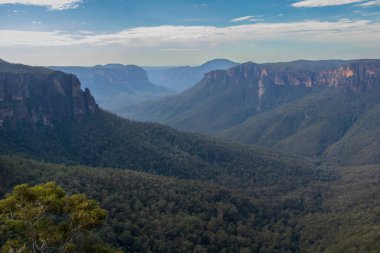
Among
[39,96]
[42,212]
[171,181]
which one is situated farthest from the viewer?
[39,96]

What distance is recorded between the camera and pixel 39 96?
4616 inches

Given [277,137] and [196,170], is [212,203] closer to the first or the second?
[196,170]

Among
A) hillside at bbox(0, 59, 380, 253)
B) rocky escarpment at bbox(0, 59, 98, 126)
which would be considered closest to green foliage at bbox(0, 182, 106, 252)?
hillside at bbox(0, 59, 380, 253)

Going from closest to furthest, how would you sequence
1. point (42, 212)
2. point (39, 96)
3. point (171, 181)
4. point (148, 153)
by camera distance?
point (42, 212) → point (171, 181) → point (148, 153) → point (39, 96)

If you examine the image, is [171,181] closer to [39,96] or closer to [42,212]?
[42,212]

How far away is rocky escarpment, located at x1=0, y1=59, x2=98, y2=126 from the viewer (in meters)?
108

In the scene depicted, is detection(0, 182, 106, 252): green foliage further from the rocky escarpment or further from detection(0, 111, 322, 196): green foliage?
the rocky escarpment

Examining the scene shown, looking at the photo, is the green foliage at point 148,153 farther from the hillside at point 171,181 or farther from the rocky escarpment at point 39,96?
the rocky escarpment at point 39,96

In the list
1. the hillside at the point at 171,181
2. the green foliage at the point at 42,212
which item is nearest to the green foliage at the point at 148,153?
the hillside at the point at 171,181

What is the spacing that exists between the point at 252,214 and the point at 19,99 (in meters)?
74.2

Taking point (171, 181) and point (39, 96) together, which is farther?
point (39, 96)

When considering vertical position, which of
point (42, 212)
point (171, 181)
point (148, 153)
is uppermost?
point (42, 212)

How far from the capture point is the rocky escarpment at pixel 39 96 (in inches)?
4257

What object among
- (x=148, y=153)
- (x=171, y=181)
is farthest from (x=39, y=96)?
(x=171, y=181)
